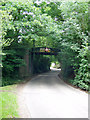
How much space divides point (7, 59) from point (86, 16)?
8284 mm

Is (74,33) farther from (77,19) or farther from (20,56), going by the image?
(20,56)

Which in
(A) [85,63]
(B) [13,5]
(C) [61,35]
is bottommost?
(A) [85,63]

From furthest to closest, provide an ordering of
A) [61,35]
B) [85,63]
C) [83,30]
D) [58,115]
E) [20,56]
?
[20,56], [61,35], [83,30], [85,63], [58,115]

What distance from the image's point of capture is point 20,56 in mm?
16312

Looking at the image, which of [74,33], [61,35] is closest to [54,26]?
[61,35]

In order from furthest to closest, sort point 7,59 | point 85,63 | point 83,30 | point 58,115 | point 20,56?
point 20,56
point 7,59
point 83,30
point 85,63
point 58,115

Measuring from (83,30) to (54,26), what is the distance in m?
3.04

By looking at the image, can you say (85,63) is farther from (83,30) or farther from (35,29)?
(35,29)

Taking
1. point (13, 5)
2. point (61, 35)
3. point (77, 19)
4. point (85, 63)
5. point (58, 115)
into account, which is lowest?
point (58, 115)

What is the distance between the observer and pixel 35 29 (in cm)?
1479

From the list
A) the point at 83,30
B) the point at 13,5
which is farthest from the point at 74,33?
the point at 13,5

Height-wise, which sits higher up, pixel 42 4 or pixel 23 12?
pixel 42 4

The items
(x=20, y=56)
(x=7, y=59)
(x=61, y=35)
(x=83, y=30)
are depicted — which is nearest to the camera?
(x=83, y=30)

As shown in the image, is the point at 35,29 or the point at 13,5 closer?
the point at 13,5
